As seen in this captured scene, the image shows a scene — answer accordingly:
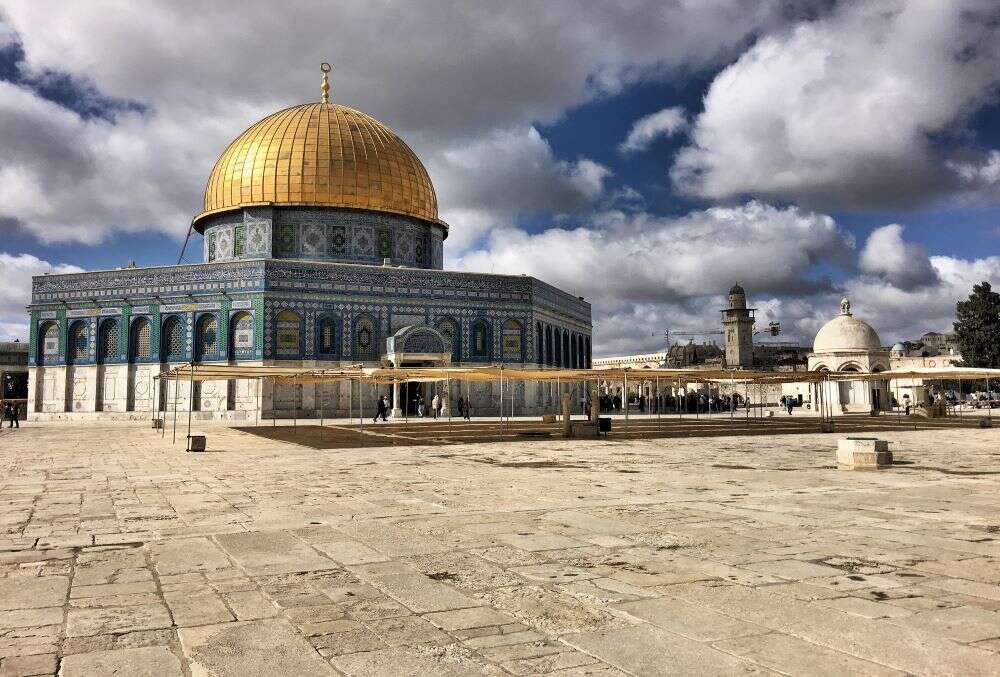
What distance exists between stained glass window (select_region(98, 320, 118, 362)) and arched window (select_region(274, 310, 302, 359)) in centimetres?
775

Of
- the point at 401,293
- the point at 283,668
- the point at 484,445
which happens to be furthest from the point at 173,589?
the point at 401,293

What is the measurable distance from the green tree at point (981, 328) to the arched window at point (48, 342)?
50.6m

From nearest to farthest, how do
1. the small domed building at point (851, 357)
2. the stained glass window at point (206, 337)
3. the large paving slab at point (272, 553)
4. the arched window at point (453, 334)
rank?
the large paving slab at point (272, 553)
the stained glass window at point (206, 337)
the arched window at point (453, 334)
the small domed building at point (851, 357)

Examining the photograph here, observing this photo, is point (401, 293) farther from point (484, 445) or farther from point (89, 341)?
point (484, 445)

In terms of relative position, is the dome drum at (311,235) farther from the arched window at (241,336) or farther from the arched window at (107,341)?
the arched window at (107,341)

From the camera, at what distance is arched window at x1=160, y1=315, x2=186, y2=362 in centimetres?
3525

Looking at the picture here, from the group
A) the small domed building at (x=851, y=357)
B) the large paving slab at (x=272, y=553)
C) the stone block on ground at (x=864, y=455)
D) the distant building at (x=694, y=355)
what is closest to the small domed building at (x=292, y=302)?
the small domed building at (x=851, y=357)

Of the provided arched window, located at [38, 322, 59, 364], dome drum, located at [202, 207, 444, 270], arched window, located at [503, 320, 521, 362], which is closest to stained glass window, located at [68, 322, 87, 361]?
arched window, located at [38, 322, 59, 364]

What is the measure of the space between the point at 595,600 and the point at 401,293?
32.7 meters

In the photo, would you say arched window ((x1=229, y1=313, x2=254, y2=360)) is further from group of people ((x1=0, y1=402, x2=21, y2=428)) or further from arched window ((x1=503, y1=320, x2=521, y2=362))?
arched window ((x1=503, y1=320, x2=521, y2=362))

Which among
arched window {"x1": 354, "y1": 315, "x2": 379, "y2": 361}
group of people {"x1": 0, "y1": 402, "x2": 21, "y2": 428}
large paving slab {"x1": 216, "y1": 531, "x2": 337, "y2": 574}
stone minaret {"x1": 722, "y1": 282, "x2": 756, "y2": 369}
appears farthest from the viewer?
stone minaret {"x1": 722, "y1": 282, "x2": 756, "y2": 369}

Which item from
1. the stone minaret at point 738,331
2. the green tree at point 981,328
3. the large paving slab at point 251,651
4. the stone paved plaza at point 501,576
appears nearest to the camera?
the large paving slab at point 251,651

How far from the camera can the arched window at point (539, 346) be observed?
38.7 meters

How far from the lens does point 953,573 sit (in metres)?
4.82
